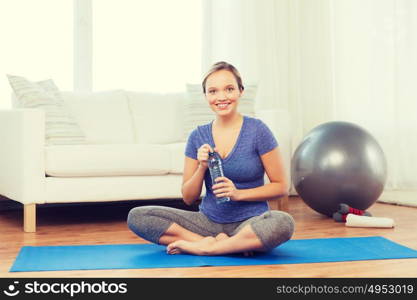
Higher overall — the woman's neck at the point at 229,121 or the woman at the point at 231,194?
the woman's neck at the point at 229,121

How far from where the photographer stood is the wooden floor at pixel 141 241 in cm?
210

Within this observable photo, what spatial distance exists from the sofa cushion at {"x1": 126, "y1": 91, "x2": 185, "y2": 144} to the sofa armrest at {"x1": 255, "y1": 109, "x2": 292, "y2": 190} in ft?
2.11

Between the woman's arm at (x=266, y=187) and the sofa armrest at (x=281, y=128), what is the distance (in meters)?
1.42

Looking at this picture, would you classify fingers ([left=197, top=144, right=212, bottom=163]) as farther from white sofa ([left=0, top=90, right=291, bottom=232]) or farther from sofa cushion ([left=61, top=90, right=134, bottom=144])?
sofa cushion ([left=61, top=90, right=134, bottom=144])

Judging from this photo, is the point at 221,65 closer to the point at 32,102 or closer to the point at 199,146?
the point at 199,146

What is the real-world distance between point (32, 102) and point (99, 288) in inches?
79.8

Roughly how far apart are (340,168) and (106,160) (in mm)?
1181

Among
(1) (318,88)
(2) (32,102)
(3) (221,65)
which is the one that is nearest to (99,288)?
(3) (221,65)

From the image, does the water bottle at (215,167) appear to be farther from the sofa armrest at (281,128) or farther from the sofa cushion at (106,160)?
the sofa armrest at (281,128)

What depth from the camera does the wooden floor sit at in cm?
210

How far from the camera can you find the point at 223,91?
229cm

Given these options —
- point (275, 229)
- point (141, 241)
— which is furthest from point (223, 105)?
point (141, 241)

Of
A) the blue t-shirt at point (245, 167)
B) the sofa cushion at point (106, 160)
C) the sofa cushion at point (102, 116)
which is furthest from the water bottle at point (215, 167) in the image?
the sofa cushion at point (102, 116)

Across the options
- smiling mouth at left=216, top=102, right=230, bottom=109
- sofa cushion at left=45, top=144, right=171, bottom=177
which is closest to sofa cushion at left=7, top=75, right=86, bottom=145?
sofa cushion at left=45, top=144, right=171, bottom=177
